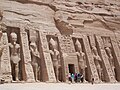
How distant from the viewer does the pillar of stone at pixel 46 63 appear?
16.5m

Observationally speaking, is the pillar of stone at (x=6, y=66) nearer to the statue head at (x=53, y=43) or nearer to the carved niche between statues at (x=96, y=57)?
the statue head at (x=53, y=43)

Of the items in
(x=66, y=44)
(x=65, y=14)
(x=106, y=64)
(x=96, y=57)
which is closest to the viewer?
(x=66, y=44)

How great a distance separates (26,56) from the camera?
1620cm

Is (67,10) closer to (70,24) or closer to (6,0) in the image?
(70,24)

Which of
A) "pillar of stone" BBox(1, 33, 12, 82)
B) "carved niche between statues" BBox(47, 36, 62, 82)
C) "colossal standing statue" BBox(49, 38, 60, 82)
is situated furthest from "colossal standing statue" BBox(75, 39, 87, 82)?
"pillar of stone" BBox(1, 33, 12, 82)

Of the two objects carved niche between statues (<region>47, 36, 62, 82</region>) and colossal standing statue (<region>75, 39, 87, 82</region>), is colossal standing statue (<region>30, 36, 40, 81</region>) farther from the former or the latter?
colossal standing statue (<region>75, 39, 87, 82</region>)

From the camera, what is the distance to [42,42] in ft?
56.7

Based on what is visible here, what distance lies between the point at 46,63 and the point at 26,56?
4.15ft

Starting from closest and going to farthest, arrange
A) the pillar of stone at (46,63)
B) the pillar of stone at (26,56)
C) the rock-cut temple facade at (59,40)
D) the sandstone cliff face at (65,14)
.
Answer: the pillar of stone at (26,56) → the rock-cut temple facade at (59,40) → the pillar of stone at (46,63) → the sandstone cliff face at (65,14)

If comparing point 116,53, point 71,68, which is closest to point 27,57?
point 71,68

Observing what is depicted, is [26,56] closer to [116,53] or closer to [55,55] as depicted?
[55,55]

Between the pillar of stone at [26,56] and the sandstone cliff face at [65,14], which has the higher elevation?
the sandstone cliff face at [65,14]

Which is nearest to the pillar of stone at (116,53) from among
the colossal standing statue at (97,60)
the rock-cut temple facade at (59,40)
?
the rock-cut temple facade at (59,40)

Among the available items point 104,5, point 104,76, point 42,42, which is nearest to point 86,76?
point 104,76
